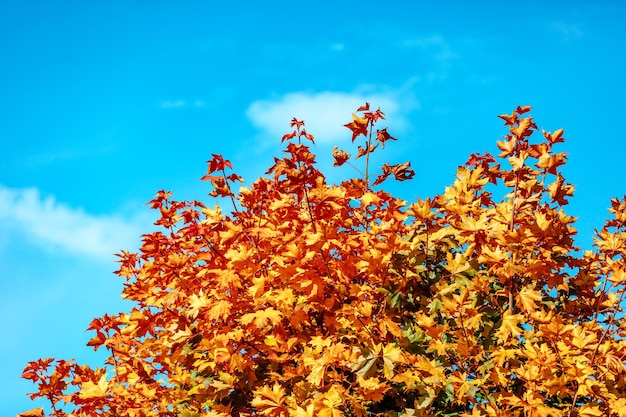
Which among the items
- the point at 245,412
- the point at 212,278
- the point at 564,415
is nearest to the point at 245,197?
the point at 212,278

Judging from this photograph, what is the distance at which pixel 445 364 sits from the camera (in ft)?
15.8

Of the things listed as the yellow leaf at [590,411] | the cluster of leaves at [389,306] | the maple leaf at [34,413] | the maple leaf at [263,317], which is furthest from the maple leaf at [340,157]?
the maple leaf at [34,413]

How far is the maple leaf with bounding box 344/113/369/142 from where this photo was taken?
5887mm

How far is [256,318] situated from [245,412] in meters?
1.02

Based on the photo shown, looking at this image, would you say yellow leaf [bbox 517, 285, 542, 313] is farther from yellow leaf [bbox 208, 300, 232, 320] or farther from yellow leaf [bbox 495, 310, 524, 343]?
yellow leaf [bbox 208, 300, 232, 320]

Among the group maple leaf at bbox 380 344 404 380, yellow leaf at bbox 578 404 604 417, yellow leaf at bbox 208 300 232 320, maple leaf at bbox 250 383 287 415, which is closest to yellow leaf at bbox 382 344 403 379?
maple leaf at bbox 380 344 404 380

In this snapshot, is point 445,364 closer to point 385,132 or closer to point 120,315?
point 385,132

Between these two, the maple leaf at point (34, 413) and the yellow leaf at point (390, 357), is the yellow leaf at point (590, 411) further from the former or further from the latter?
the maple leaf at point (34, 413)

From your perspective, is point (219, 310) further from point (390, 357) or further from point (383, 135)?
point (383, 135)

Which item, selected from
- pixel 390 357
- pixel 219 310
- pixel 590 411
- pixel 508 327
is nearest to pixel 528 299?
pixel 508 327

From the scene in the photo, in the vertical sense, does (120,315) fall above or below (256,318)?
above

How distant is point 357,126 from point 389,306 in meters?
1.82

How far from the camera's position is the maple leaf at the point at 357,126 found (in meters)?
5.89

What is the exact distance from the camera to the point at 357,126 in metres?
5.91
